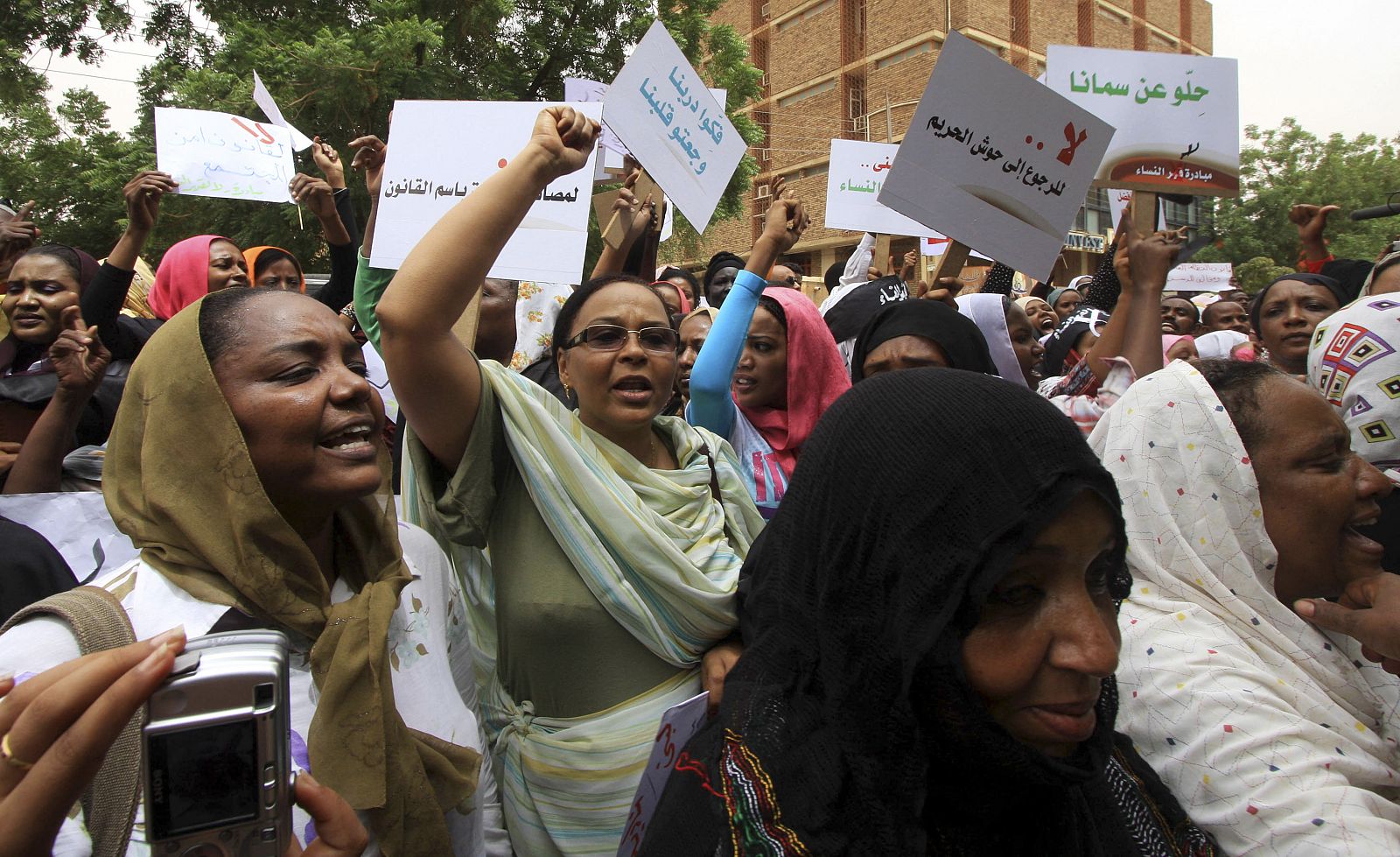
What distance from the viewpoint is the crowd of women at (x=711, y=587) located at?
1.06 m

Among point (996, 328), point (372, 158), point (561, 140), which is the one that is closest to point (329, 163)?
point (372, 158)

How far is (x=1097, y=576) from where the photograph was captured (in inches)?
46.9

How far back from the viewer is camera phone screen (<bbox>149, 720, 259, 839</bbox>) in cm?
76

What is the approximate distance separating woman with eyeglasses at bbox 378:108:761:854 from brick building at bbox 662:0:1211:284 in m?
25.2

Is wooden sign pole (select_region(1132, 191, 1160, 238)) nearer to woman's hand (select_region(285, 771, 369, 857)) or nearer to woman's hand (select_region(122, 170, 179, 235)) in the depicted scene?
woman's hand (select_region(285, 771, 369, 857))

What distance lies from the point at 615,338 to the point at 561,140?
21.3 inches

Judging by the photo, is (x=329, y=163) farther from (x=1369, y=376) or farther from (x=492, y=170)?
(x=1369, y=376)

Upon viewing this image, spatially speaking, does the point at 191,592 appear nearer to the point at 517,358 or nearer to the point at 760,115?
the point at 517,358

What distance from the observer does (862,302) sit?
4035 mm

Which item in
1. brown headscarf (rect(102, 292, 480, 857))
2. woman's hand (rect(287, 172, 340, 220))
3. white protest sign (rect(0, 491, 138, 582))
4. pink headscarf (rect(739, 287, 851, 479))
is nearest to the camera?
brown headscarf (rect(102, 292, 480, 857))

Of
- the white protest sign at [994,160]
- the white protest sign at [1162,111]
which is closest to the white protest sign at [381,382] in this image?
the white protest sign at [994,160]

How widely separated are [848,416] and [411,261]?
1006 mm

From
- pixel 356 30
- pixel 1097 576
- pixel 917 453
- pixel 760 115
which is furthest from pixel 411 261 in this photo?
pixel 760 115

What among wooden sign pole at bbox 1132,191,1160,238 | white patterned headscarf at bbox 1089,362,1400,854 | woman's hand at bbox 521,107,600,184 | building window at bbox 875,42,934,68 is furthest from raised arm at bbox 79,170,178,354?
building window at bbox 875,42,934,68
